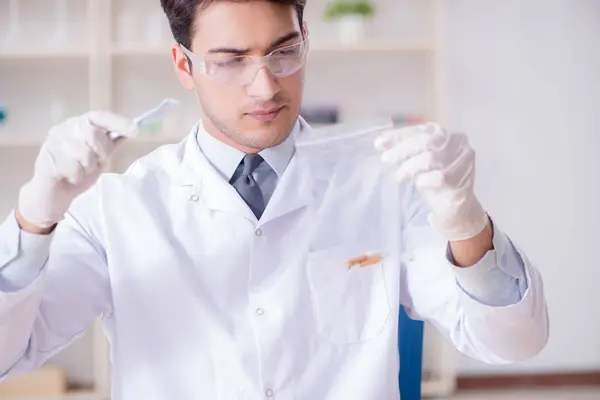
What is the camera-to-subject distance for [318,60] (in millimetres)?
2922

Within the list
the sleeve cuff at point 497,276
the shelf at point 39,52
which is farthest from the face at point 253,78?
the shelf at point 39,52

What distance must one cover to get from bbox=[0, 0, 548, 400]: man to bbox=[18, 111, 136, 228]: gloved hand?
0.19m

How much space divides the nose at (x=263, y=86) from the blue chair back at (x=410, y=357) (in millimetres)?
429

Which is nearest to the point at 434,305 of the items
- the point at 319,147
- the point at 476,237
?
the point at 476,237

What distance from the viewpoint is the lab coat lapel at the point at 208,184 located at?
115 cm

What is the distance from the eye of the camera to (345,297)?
115 centimetres

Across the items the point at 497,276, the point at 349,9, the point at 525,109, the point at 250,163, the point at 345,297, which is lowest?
the point at 525,109

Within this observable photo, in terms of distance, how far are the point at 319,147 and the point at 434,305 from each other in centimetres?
34

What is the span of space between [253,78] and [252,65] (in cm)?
2

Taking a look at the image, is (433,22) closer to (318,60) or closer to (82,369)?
(318,60)

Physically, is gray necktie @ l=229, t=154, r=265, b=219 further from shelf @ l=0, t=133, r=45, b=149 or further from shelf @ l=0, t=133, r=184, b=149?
shelf @ l=0, t=133, r=45, b=149

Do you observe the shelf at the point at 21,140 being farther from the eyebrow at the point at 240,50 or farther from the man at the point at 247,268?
the eyebrow at the point at 240,50

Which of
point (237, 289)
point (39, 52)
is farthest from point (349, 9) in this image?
point (237, 289)

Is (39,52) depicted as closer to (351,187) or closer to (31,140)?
(31,140)
